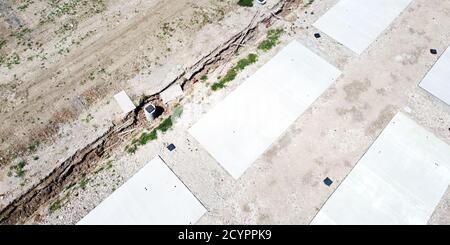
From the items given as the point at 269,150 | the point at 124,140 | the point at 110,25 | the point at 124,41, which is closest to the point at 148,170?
the point at 124,140

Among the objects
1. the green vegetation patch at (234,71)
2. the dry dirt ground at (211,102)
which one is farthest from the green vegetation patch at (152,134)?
the green vegetation patch at (234,71)

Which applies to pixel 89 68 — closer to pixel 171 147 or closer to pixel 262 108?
pixel 171 147

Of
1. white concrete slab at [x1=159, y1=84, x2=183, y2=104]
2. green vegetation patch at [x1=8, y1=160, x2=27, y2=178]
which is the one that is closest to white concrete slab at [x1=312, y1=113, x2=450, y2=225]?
white concrete slab at [x1=159, y1=84, x2=183, y2=104]

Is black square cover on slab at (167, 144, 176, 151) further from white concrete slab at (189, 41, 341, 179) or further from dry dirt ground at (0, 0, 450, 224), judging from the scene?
white concrete slab at (189, 41, 341, 179)

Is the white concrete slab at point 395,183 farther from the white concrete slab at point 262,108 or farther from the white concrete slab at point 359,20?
the white concrete slab at point 359,20

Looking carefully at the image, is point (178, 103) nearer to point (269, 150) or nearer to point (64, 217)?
point (269, 150)

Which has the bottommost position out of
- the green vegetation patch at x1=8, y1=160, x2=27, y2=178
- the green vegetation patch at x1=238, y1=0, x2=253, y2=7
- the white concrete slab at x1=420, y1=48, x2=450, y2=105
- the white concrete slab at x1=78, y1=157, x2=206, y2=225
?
the white concrete slab at x1=420, y1=48, x2=450, y2=105

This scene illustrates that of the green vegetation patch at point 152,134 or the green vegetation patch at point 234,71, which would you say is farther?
the green vegetation patch at point 234,71
